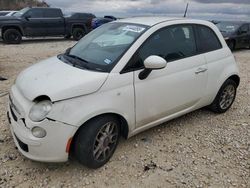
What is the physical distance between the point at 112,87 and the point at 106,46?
774mm

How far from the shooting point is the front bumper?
280cm

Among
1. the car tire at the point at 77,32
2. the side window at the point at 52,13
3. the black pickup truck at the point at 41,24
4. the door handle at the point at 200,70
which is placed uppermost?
the door handle at the point at 200,70

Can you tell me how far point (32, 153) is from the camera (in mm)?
2932

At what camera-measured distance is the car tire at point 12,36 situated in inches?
536

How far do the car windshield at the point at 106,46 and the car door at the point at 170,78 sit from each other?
0.21 meters

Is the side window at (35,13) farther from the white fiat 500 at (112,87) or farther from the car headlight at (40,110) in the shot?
the car headlight at (40,110)

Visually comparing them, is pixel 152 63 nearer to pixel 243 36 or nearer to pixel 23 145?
pixel 23 145

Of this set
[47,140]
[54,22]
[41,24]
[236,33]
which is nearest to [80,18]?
[54,22]

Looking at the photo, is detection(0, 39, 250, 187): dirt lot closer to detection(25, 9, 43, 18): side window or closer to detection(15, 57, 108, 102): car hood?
detection(15, 57, 108, 102): car hood

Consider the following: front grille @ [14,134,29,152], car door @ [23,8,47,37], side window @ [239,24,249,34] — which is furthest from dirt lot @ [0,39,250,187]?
side window @ [239,24,249,34]

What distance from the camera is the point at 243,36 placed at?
1411 cm

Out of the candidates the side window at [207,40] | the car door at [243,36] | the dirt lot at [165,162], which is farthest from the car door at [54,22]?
the side window at [207,40]

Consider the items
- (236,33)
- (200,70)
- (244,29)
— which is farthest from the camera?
(244,29)

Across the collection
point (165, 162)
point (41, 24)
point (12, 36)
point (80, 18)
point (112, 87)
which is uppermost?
point (112, 87)
